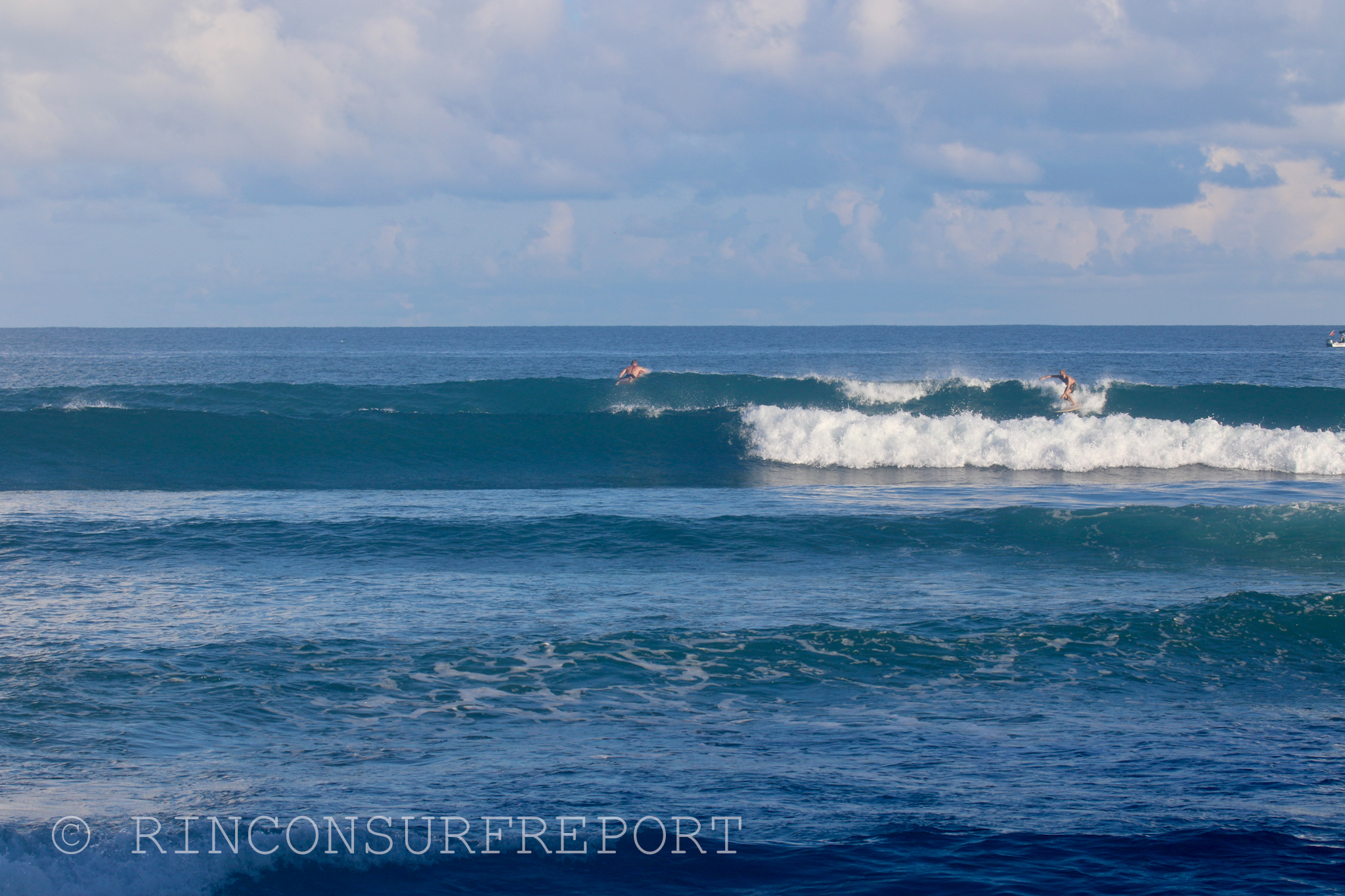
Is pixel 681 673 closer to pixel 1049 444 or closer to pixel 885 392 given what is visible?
pixel 1049 444

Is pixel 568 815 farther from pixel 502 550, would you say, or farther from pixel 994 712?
pixel 502 550

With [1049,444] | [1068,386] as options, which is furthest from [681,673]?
[1068,386]

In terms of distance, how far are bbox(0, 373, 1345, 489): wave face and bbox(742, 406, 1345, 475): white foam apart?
35 mm

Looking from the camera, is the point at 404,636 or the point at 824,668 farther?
the point at 404,636

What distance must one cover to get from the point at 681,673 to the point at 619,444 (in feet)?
53.1

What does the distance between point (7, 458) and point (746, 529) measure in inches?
699

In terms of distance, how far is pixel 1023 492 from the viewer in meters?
18.1

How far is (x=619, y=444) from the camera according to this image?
24344mm

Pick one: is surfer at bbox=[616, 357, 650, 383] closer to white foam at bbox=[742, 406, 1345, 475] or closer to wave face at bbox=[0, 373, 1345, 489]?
wave face at bbox=[0, 373, 1345, 489]

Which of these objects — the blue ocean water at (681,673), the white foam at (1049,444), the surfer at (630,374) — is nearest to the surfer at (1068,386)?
the white foam at (1049,444)

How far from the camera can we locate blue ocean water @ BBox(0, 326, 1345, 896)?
5270mm

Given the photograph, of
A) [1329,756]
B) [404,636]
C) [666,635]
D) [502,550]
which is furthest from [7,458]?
[1329,756]

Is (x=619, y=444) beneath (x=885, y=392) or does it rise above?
beneath

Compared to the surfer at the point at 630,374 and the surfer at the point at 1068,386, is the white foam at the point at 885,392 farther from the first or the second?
the surfer at the point at 630,374
